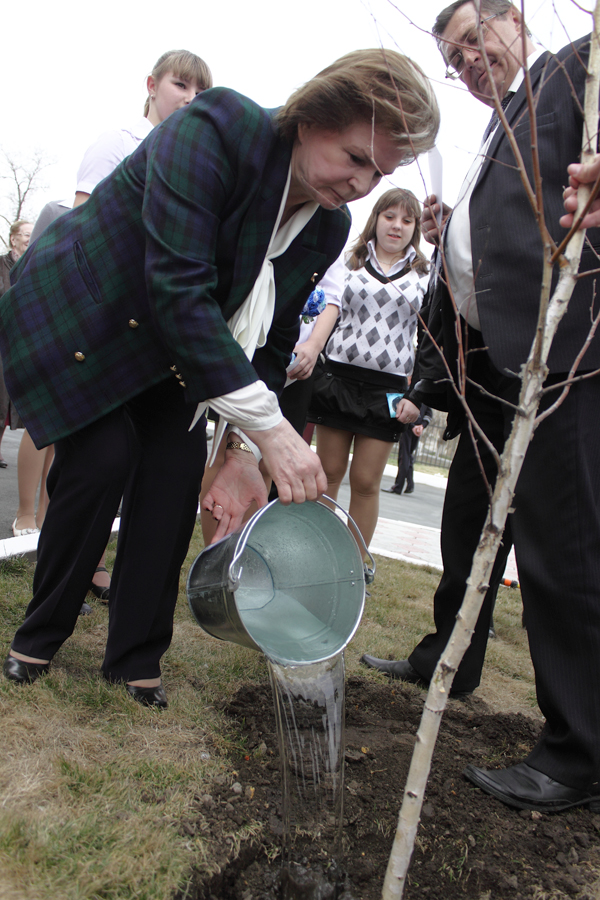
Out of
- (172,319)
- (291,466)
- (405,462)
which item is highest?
(172,319)

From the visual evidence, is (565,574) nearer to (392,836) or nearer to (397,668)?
(392,836)

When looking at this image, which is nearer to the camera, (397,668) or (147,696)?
(147,696)

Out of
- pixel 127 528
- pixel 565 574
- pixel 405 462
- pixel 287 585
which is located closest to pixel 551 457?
pixel 565 574

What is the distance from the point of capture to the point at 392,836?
1.67 m

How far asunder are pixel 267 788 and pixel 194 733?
29cm

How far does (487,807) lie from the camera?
179 cm

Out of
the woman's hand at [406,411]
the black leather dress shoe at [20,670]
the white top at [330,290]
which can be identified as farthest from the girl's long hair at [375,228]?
the black leather dress shoe at [20,670]

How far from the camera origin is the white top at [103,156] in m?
2.56

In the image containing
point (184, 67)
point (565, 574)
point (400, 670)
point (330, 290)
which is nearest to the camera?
point (565, 574)

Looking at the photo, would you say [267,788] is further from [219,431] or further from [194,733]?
[219,431]

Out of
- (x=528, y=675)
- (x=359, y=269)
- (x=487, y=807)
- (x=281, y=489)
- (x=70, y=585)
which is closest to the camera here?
(x=281, y=489)

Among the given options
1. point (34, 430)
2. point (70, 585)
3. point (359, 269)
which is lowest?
point (70, 585)

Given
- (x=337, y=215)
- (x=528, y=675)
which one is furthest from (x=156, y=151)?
(x=528, y=675)

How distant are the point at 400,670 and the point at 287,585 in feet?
2.92
